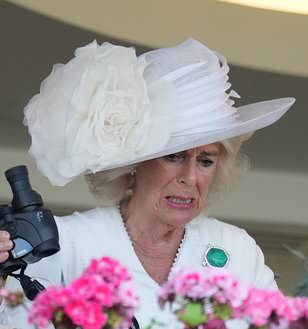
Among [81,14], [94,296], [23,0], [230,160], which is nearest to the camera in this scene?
[94,296]

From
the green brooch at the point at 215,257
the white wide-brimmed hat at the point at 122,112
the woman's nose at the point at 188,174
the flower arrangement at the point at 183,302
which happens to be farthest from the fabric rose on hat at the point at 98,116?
the flower arrangement at the point at 183,302

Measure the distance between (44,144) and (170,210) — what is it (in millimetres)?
257

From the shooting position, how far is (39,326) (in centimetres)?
95

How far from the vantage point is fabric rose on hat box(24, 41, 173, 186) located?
1774mm

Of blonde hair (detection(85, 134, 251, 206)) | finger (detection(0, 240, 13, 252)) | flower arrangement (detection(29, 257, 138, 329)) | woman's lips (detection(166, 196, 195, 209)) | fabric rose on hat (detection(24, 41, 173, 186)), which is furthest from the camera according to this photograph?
blonde hair (detection(85, 134, 251, 206))

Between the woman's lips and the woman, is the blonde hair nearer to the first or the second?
the woman

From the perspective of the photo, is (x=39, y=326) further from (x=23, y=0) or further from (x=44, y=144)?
(x=23, y=0)

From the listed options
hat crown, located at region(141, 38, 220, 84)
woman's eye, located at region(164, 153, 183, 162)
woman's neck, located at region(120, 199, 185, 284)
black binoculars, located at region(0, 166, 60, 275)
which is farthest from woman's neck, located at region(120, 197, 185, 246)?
black binoculars, located at region(0, 166, 60, 275)

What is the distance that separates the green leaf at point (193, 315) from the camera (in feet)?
3.08

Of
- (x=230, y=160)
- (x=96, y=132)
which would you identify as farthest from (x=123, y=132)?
(x=230, y=160)

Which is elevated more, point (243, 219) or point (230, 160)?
point (230, 160)

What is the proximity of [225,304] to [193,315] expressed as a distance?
3 centimetres

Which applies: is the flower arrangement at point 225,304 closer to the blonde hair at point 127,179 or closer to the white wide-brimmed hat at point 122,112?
the white wide-brimmed hat at point 122,112

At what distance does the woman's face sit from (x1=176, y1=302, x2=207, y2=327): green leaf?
924mm
